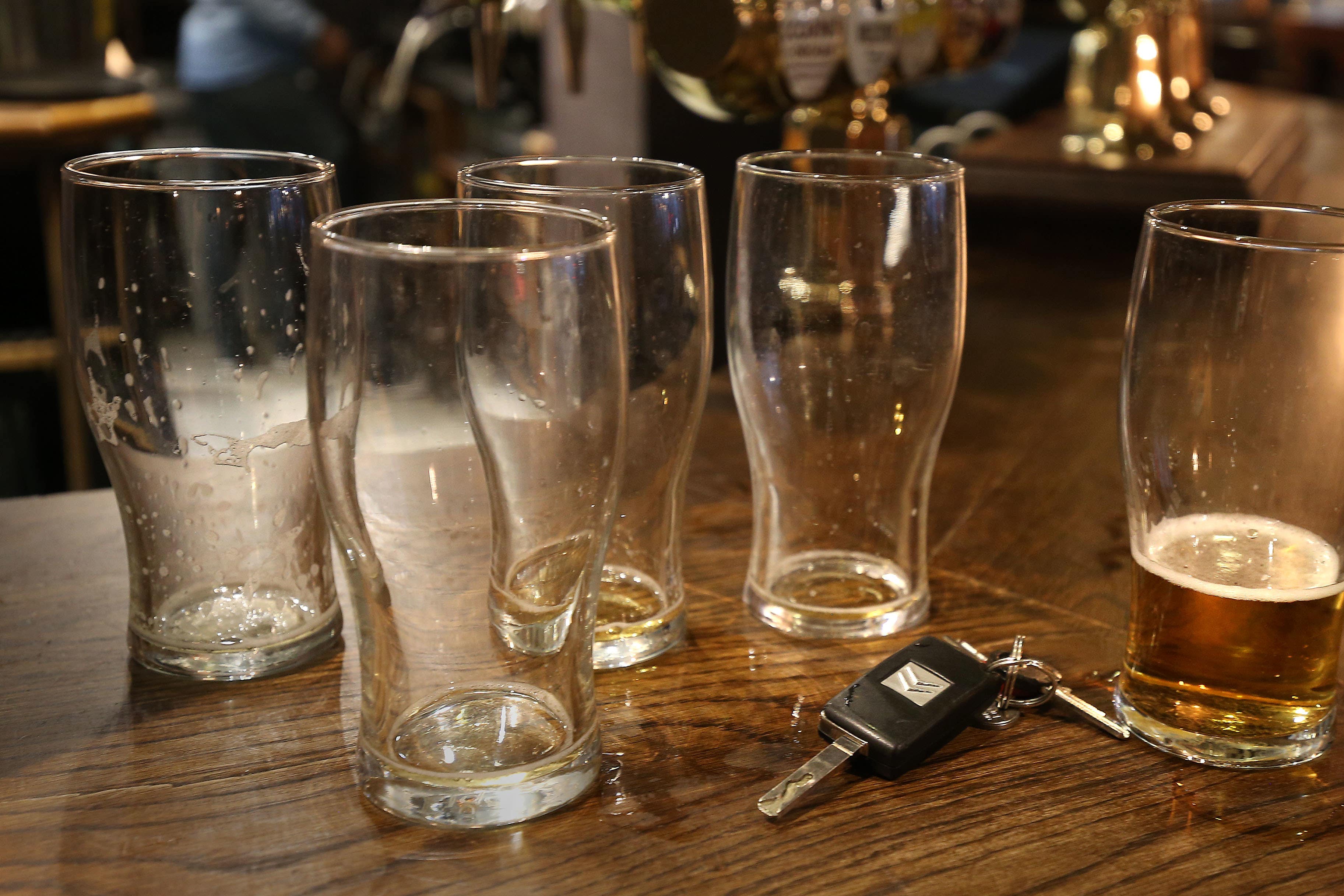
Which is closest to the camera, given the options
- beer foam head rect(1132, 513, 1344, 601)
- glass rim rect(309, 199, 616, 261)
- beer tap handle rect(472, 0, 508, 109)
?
glass rim rect(309, 199, 616, 261)

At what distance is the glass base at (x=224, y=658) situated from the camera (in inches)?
24.0

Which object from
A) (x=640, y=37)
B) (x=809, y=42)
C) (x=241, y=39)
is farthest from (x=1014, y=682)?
(x=241, y=39)

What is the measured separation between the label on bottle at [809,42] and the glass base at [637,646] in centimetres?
46

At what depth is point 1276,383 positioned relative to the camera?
1.74 ft

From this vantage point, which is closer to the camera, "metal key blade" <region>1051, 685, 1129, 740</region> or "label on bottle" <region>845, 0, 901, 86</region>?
"metal key blade" <region>1051, 685, 1129, 740</region>

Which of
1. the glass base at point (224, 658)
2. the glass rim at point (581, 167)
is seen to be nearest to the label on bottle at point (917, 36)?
the glass rim at point (581, 167)

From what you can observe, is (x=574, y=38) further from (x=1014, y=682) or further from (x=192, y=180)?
(x=1014, y=682)

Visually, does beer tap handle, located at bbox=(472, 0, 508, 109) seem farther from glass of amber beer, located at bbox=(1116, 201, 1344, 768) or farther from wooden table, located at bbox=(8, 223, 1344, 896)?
glass of amber beer, located at bbox=(1116, 201, 1344, 768)

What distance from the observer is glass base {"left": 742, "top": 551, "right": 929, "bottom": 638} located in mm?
674

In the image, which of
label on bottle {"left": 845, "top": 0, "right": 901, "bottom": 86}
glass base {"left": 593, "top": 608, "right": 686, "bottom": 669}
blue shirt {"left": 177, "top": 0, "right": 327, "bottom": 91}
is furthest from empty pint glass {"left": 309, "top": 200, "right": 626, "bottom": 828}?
blue shirt {"left": 177, "top": 0, "right": 327, "bottom": 91}

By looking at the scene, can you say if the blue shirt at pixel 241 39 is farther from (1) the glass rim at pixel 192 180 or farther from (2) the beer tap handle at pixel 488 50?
(1) the glass rim at pixel 192 180

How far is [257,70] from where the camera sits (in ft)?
11.9

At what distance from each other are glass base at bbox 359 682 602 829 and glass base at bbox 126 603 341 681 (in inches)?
4.3

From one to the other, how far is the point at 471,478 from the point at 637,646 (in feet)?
0.60
